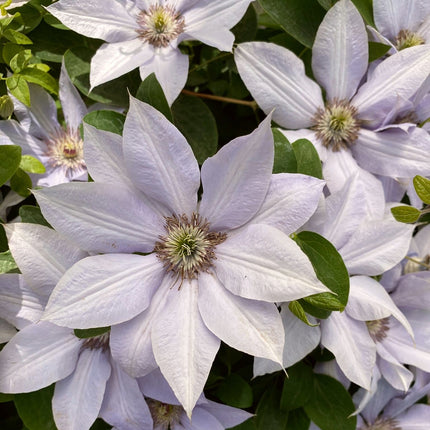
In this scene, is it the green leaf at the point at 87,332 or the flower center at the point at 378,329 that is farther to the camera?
the flower center at the point at 378,329

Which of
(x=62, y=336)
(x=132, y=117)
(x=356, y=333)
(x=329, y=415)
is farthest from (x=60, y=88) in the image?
(x=329, y=415)

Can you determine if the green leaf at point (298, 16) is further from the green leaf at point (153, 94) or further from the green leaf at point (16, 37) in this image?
the green leaf at point (16, 37)

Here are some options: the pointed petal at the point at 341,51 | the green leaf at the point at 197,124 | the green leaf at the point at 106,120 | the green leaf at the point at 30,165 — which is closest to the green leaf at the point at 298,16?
the pointed petal at the point at 341,51

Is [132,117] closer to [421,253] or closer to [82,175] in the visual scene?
[82,175]

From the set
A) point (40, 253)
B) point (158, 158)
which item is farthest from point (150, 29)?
point (40, 253)

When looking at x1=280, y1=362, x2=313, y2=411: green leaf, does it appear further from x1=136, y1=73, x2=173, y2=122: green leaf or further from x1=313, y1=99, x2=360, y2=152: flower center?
x1=136, y1=73, x2=173, y2=122: green leaf
